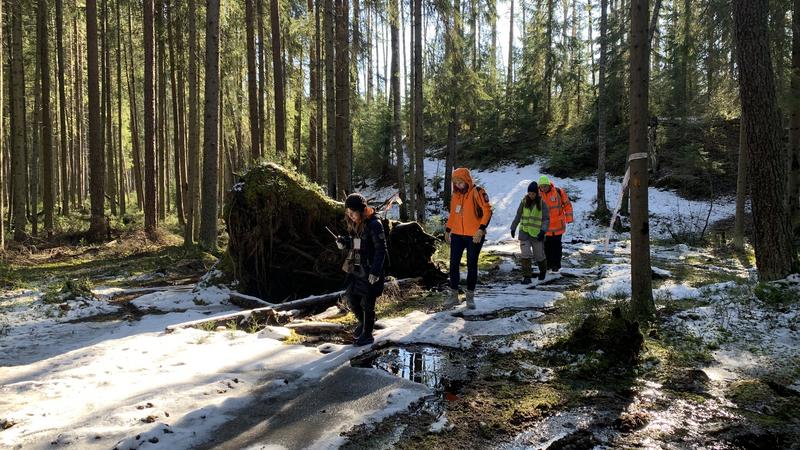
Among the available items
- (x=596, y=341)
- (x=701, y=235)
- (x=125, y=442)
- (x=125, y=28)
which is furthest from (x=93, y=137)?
(x=701, y=235)

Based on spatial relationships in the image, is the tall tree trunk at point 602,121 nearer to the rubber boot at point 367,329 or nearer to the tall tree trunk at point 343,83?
the tall tree trunk at point 343,83

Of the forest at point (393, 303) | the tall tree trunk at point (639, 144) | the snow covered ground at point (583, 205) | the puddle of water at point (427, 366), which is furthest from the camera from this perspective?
the snow covered ground at point (583, 205)

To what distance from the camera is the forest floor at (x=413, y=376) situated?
11.0 ft

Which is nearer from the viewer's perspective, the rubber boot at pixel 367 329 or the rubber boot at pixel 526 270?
the rubber boot at pixel 367 329

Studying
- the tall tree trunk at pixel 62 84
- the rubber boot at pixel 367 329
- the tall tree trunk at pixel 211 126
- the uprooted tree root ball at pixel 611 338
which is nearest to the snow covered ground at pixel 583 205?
the tall tree trunk at pixel 211 126

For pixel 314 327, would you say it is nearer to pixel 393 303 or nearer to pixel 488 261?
pixel 393 303

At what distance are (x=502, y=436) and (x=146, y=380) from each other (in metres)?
3.23

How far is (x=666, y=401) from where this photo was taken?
3.76 metres

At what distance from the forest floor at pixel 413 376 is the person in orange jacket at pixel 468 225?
46 cm

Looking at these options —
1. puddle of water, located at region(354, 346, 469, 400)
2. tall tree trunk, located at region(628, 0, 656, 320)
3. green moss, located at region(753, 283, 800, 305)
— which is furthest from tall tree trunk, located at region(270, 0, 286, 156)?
green moss, located at region(753, 283, 800, 305)

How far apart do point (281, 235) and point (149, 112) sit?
9.74 meters

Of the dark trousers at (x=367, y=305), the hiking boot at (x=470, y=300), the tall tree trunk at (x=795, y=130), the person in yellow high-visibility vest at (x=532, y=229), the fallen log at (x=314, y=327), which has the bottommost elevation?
the fallen log at (x=314, y=327)

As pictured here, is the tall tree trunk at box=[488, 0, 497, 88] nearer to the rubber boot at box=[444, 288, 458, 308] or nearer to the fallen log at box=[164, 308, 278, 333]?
the rubber boot at box=[444, 288, 458, 308]

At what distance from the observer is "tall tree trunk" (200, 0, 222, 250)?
1209 cm
